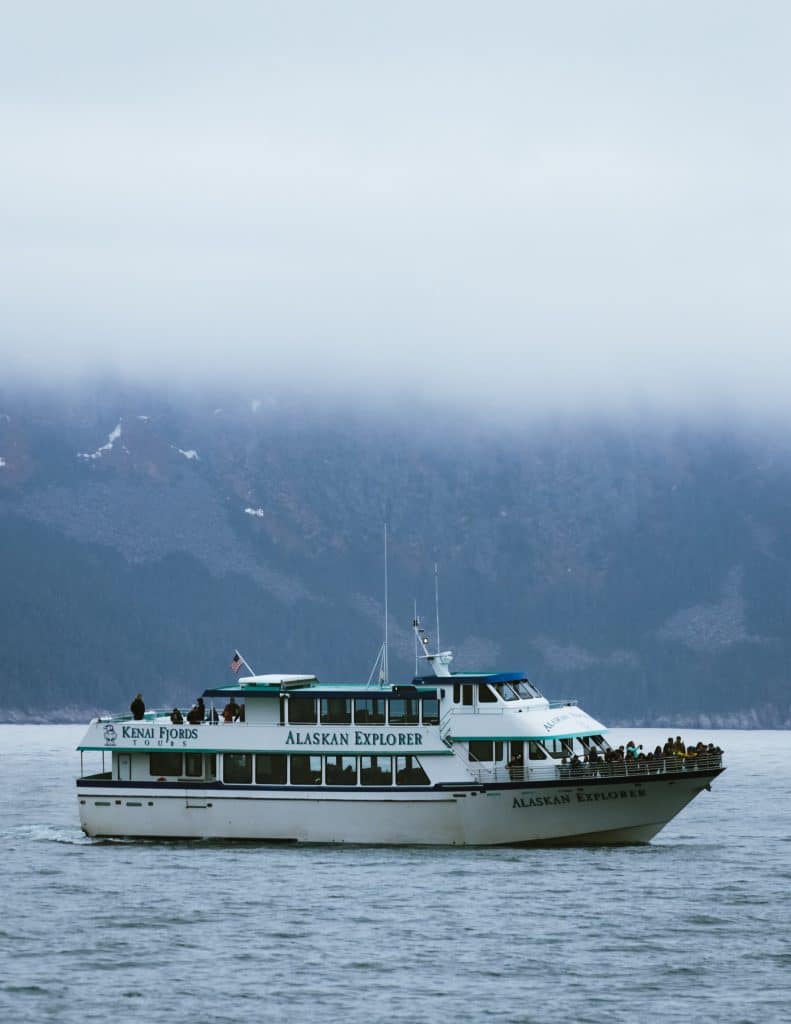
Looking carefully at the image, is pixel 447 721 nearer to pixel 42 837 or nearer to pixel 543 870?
pixel 543 870

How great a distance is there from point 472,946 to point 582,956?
10.8 ft

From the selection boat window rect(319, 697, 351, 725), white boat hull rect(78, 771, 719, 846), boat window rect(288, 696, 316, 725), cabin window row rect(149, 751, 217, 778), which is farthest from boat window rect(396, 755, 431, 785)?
cabin window row rect(149, 751, 217, 778)

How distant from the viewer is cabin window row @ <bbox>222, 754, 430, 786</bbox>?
222ft

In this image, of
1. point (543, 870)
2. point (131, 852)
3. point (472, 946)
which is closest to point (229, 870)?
point (131, 852)

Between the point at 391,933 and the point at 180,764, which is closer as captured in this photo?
the point at 391,933

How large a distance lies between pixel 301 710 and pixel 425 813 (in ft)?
20.9

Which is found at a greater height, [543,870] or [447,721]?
[447,721]

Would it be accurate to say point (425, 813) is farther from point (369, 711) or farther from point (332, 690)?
point (332, 690)

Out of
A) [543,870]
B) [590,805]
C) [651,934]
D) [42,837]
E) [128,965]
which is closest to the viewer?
[128,965]

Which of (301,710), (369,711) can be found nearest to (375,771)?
(369,711)

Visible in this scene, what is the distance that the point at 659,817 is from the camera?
68.9 m

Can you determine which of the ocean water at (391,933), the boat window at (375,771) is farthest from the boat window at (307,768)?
the ocean water at (391,933)

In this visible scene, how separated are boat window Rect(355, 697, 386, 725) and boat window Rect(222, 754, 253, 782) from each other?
4532 millimetres

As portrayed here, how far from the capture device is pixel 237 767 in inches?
2729
